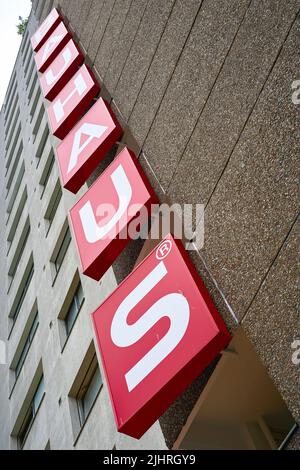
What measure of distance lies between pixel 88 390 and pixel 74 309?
2440 millimetres

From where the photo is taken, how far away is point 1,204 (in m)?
25.9

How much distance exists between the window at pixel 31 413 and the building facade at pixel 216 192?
380 mm

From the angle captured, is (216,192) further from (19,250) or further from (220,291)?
(19,250)

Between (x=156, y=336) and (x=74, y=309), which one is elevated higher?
(x=156, y=336)

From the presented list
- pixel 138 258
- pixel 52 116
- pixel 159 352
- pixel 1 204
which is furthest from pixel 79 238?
pixel 1 204

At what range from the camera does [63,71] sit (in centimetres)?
1354

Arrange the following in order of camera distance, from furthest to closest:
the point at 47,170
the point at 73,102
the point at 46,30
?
the point at 47,170, the point at 46,30, the point at 73,102

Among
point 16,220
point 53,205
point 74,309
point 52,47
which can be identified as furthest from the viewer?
point 16,220

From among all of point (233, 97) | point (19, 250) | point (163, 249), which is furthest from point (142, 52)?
point (19, 250)

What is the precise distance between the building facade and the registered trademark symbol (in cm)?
29

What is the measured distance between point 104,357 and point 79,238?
2185mm

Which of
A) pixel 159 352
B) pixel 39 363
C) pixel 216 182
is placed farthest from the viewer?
pixel 39 363

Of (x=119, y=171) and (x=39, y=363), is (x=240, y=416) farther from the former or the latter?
(x=39, y=363)

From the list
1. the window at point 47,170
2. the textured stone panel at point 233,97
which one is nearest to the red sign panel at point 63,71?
the window at point 47,170
